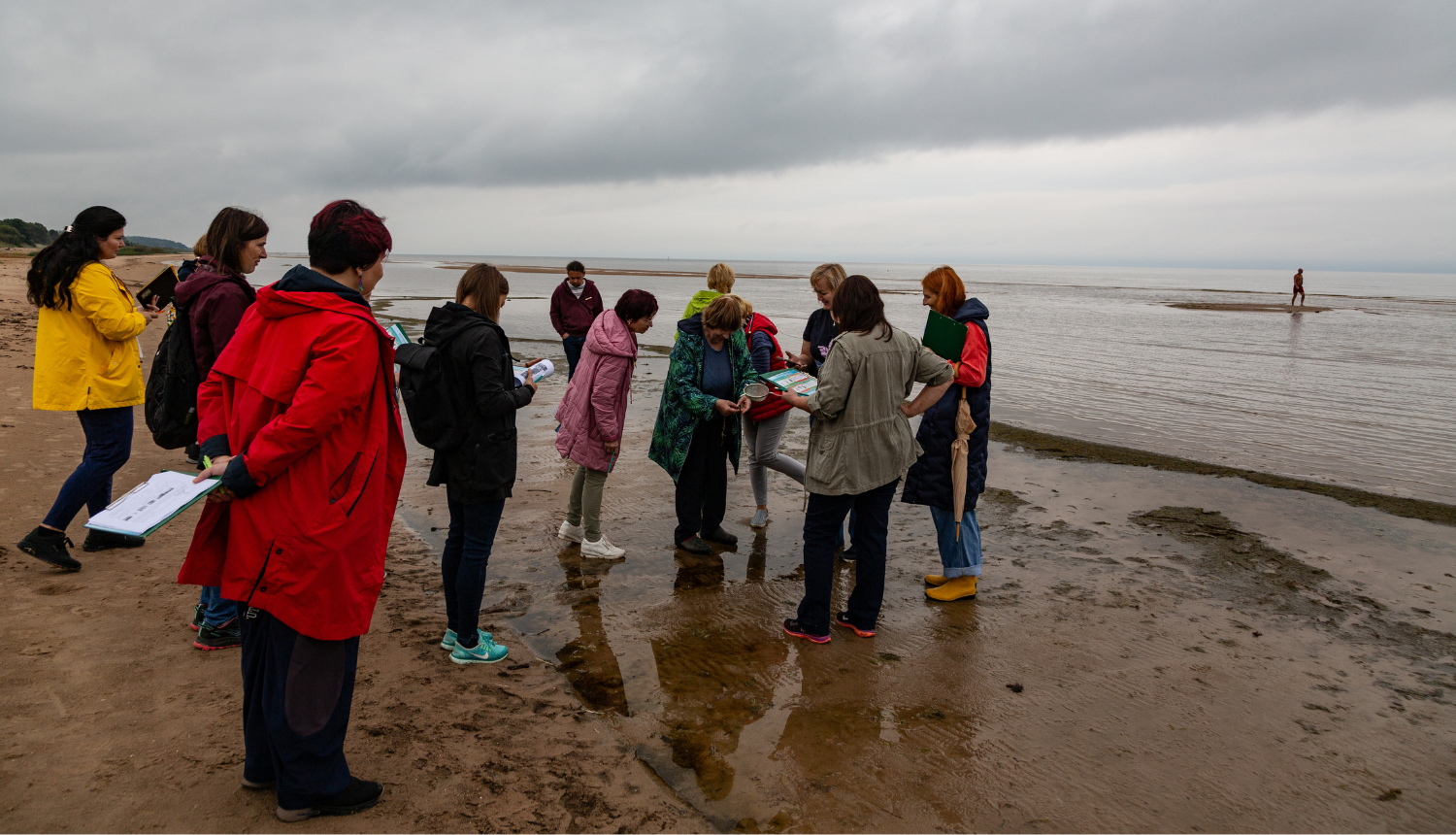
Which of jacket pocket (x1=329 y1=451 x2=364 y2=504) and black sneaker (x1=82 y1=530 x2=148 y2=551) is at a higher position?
jacket pocket (x1=329 y1=451 x2=364 y2=504)

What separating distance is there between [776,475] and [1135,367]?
12590 mm

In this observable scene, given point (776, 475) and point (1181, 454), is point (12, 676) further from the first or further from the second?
point (1181, 454)

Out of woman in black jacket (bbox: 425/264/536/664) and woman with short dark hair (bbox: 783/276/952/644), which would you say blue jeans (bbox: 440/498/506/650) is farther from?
woman with short dark hair (bbox: 783/276/952/644)

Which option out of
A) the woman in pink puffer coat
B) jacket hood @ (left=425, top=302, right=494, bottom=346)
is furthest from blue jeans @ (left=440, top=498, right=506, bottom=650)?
the woman in pink puffer coat

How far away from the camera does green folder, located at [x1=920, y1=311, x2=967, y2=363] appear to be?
4430 mm

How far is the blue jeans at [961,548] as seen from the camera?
477 centimetres

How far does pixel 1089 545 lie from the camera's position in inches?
231

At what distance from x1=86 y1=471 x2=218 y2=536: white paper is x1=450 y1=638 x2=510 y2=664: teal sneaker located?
166 cm

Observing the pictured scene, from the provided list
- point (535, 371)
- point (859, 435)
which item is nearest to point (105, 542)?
point (535, 371)

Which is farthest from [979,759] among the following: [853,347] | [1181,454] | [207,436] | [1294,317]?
[1294,317]

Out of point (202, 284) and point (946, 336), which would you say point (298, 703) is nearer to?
point (202, 284)

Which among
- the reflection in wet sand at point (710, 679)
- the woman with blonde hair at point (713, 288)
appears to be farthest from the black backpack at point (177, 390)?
the woman with blonde hair at point (713, 288)

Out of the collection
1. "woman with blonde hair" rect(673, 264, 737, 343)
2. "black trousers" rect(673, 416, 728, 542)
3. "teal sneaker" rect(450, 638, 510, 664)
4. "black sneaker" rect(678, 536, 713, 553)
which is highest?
"woman with blonde hair" rect(673, 264, 737, 343)

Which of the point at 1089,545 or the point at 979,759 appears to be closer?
the point at 979,759
